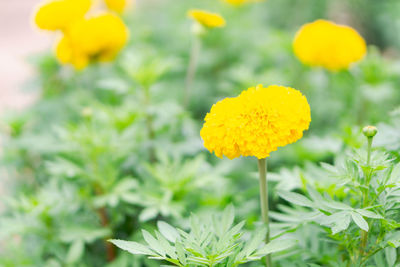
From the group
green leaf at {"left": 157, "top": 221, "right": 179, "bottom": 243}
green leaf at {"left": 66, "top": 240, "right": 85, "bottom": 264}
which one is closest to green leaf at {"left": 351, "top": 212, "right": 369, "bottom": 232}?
green leaf at {"left": 157, "top": 221, "right": 179, "bottom": 243}

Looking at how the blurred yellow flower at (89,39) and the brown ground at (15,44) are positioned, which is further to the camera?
the brown ground at (15,44)

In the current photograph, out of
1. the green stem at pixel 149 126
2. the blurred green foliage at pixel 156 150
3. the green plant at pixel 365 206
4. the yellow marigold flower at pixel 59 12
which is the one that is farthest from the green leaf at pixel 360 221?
the yellow marigold flower at pixel 59 12

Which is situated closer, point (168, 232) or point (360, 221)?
point (360, 221)

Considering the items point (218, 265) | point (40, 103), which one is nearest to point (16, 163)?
point (40, 103)

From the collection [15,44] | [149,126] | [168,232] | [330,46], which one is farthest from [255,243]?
[15,44]

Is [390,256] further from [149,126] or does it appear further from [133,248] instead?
[149,126]

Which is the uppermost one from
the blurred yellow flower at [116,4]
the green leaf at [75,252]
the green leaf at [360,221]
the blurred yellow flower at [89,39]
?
the blurred yellow flower at [116,4]

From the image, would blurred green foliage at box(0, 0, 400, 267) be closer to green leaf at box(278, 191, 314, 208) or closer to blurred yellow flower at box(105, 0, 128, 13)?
green leaf at box(278, 191, 314, 208)

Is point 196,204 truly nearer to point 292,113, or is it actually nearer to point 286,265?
point 286,265

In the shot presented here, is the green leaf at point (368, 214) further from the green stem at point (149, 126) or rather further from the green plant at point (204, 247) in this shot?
the green stem at point (149, 126)
